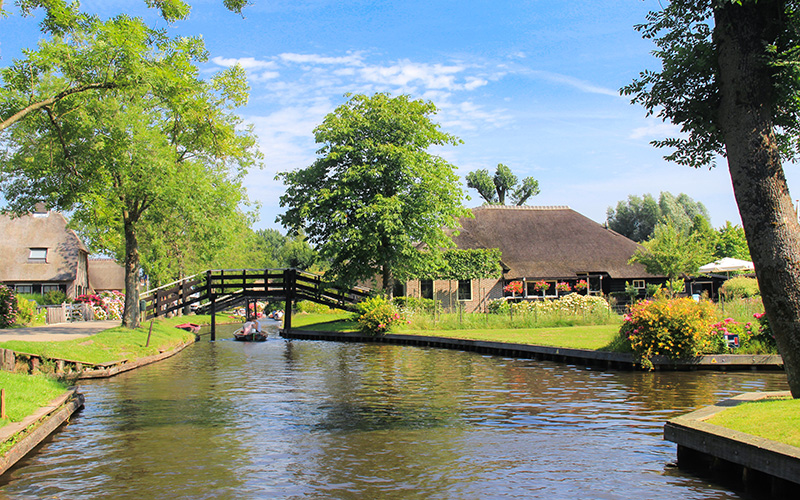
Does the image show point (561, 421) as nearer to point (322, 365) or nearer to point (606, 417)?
point (606, 417)

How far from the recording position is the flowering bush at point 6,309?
3009 cm

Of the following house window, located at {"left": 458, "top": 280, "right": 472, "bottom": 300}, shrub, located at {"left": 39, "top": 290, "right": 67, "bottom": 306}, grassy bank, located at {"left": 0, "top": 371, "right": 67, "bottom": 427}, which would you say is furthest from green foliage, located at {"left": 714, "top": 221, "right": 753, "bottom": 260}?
grassy bank, located at {"left": 0, "top": 371, "right": 67, "bottom": 427}

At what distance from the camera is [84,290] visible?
2312 inches

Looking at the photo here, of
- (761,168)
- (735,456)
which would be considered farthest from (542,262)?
(735,456)

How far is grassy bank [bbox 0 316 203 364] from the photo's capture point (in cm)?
1822

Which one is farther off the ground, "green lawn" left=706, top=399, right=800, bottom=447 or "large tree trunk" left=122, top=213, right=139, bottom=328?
"large tree trunk" left=122, top=213, right=139, bottom=328

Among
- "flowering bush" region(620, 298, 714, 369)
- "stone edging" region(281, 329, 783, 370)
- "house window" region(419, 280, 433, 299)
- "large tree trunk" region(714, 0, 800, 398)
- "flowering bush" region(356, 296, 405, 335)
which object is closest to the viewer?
"large tree trunk" region(714, 0, 800, 398)

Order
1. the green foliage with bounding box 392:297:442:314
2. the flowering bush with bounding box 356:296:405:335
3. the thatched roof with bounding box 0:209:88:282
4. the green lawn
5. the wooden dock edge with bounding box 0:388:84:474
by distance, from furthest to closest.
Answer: the thatched roof with bounding box 0:209:88:282, the green foliage with bounding box 392:297:442:314, the flowering bush with bounding box 356:296:405:335, the wooden dock edge with bounding box 0:388:84:474, the green lawn

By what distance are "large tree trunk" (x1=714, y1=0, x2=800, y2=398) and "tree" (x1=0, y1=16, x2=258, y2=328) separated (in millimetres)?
13991

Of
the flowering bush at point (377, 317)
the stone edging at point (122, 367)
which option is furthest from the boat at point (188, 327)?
the stone edging at point (122, 367)

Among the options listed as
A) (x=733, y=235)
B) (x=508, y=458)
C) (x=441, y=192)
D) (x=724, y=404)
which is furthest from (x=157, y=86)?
(x=733, y=235)

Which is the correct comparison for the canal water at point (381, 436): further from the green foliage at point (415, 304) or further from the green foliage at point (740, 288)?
the green foliage at point (740, 288)

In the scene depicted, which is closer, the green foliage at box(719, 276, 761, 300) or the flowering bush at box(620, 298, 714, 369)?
the flowering bush at box(620, 298, 714, 369)

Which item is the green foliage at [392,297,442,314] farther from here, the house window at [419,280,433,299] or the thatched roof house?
the thatched roof house
